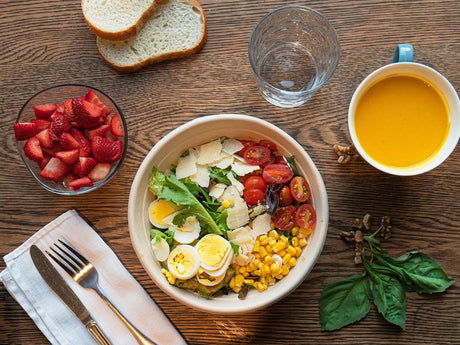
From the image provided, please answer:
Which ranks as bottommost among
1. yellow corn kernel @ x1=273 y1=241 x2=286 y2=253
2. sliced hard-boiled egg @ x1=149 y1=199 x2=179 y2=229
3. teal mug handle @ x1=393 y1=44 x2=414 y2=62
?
yellow corn kernel @ x1=273 y1=241 x2=286 y2=253

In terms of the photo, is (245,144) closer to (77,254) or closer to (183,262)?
(183,262)

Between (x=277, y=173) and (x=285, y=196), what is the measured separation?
10cm

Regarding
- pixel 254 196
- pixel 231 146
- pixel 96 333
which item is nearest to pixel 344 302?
pixel 254 196

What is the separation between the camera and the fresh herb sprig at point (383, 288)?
1.98 meters

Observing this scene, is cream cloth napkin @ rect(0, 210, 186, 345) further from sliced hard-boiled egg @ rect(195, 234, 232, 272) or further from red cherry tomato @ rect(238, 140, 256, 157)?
red cherry tomato @ rect(238, 140, 256, 157)

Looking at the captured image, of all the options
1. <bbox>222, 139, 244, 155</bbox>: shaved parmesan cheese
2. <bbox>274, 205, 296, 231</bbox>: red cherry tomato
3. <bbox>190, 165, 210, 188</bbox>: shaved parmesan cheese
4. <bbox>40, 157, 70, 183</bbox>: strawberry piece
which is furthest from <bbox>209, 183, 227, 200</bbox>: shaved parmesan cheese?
<bbox>40, 157, 70, 183</bbox>: strawberry piece

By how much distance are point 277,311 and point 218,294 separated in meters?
0.29

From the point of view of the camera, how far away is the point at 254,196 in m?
1.95

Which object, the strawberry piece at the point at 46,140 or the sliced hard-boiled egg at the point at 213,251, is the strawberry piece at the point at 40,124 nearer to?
the strawberry piece at the point at 46,140

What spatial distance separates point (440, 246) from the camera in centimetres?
205

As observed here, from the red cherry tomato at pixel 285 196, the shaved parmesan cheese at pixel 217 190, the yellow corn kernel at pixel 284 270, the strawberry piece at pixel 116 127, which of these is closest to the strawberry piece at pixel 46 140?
the strawberry piece at pixel 116 127

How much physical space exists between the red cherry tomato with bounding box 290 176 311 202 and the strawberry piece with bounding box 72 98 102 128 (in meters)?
0.83

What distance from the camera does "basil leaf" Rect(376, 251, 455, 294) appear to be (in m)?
1.99

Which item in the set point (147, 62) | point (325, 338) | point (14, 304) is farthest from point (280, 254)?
point (14, 304)
